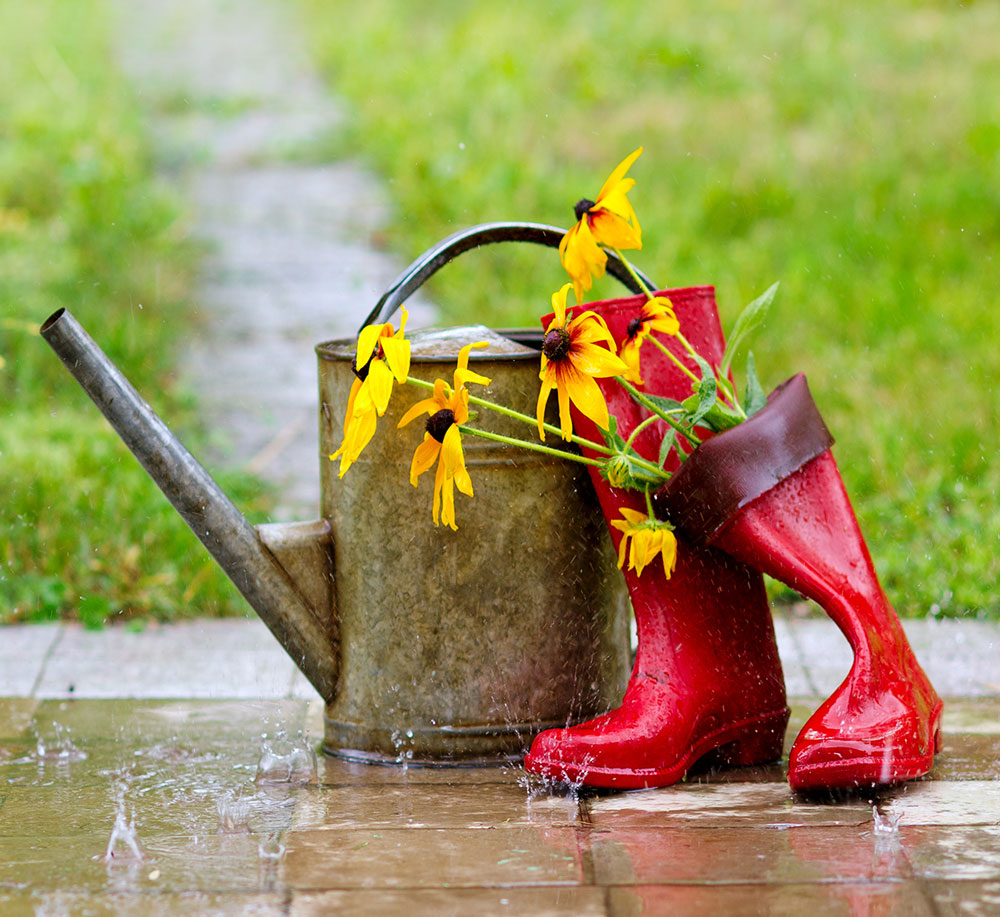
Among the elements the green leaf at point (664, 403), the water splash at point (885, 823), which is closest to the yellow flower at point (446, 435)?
the green leaf at point (664, 403)

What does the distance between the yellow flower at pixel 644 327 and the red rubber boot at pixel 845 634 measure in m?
0.29

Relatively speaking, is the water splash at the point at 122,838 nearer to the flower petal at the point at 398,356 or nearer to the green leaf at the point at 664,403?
the flower petal at the point at 398,356

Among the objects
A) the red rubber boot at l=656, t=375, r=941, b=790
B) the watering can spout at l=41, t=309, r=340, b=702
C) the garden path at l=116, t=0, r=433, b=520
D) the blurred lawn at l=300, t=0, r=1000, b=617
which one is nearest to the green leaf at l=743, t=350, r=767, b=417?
the red rubber boot at l=656, t=375, r=941, b=790

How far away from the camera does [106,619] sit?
3367 millimetres

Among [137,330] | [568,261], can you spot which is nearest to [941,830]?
[568,261]

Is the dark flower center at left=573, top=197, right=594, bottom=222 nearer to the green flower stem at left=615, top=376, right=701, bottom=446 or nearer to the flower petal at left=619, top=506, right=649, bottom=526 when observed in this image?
the green flower stem at left=615, top=376, right=701, bottom=446

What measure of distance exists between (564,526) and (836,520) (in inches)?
17.8

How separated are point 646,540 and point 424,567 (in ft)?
1.31

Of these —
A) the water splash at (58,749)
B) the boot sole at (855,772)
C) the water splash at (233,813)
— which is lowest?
the boot sole at (855,772)

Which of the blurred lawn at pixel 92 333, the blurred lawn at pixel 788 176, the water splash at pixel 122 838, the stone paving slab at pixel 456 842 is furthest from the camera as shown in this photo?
the blurred lawn at pixel 788 176

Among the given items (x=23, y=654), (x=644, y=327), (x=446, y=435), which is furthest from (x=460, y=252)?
(x=23, y=654)

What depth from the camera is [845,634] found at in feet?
7.28

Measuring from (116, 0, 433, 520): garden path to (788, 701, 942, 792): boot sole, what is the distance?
2268mm

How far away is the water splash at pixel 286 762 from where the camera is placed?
93.4 inches
